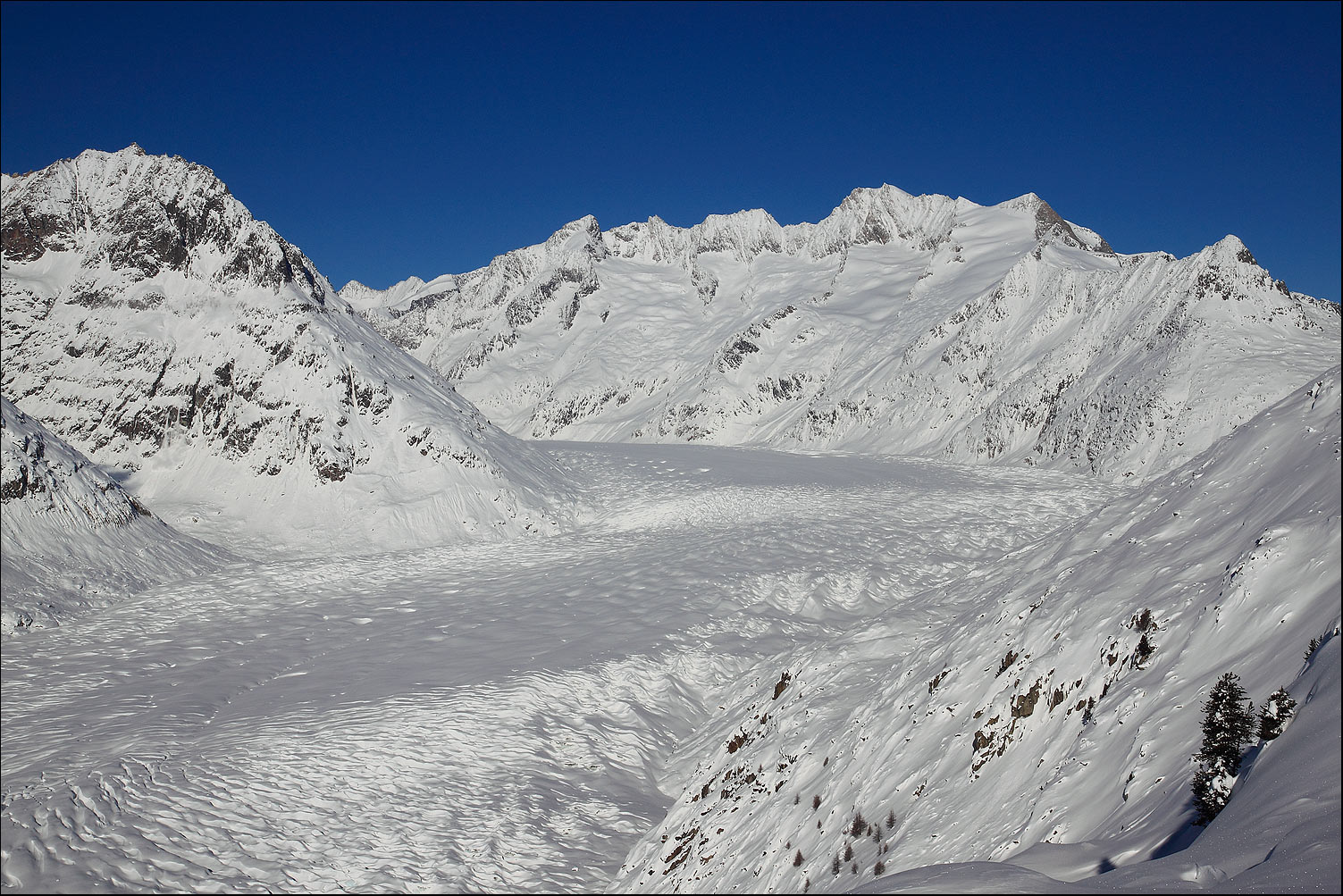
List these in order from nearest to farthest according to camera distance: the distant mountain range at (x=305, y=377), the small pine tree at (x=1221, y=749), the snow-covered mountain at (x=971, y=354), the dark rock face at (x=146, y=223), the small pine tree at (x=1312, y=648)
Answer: the small pine tree at (x=1221, y=749) < the small pine tree at (x=1312, y=648) < the distant mountain range at (x=305, y=377) < the dark rock face at (x=146, y=223) < the snow-covered mountain at (x=971, y=354)

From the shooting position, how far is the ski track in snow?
16359 mm

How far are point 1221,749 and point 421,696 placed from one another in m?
20.7

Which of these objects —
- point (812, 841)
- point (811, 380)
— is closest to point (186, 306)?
point (812, 841)

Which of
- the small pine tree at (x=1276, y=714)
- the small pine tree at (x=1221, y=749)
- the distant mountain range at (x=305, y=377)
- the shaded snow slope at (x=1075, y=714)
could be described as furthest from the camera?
the distant mountain range at (x=305, y=377)

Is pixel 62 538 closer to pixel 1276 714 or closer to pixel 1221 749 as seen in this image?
pixel 1221 749

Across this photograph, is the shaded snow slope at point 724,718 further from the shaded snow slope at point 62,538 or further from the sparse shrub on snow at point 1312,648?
the shaded snow slope at point 62,538

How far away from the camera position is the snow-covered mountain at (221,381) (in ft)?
156

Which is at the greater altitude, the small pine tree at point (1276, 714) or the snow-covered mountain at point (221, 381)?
the snow-covered mountain at point (221, 381)

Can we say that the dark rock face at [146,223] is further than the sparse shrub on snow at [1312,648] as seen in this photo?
Yes

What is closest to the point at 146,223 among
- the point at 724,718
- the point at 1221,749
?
the point at 724,718

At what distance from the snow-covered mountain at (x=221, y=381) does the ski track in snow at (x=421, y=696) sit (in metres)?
8.13

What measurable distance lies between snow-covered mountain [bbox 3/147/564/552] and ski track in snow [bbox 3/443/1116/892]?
320 inches

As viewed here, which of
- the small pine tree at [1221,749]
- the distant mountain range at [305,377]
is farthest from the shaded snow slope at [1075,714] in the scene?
the distant mountain range at [305,377]

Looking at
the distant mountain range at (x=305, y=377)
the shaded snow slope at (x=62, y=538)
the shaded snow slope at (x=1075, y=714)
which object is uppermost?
the distant mountain range at (x=305, y=377)
